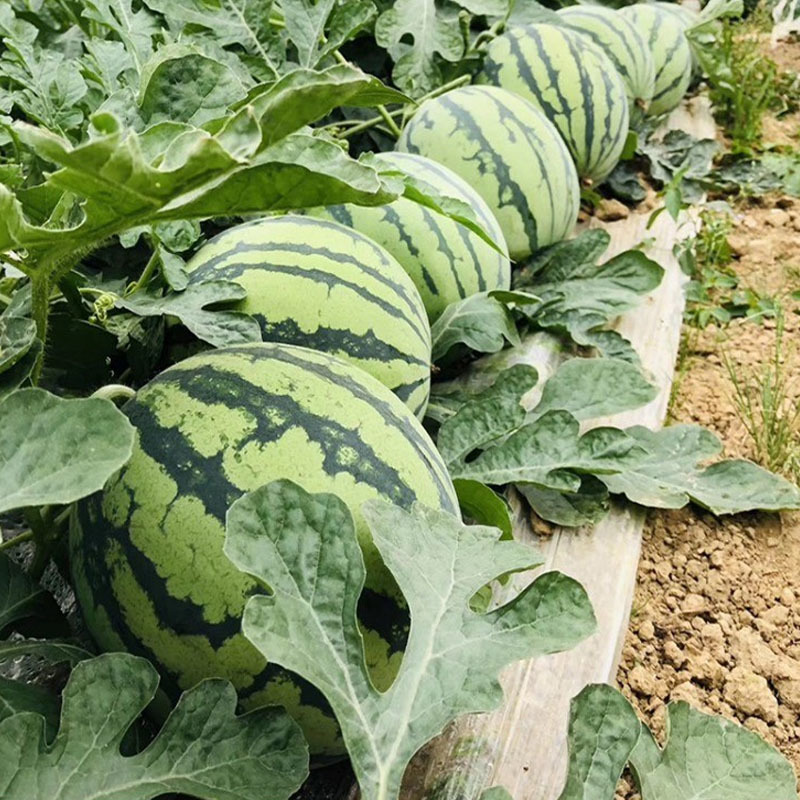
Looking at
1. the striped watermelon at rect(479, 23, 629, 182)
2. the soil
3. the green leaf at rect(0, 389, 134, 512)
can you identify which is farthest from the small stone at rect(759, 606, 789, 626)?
the striped watermelon at rect(479, 23, 629, 182)

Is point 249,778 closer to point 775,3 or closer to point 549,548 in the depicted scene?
point 549,548

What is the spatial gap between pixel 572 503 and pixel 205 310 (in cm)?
76

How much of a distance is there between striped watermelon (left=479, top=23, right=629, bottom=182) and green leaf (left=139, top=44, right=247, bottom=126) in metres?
1.59

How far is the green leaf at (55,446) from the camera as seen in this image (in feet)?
2.85

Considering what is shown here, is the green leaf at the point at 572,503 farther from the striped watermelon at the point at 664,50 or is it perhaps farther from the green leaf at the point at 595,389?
the striped watermelon at the point at 664,50

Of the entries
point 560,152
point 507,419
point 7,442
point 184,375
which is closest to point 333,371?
point 184,375

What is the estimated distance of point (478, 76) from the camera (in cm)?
273

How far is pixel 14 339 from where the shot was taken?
44.0 inches

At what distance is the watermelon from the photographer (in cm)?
191

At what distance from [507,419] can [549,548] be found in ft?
0.77

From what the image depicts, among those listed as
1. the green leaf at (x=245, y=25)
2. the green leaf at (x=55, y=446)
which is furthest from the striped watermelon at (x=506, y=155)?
the green leaf at (x=55, y=446)

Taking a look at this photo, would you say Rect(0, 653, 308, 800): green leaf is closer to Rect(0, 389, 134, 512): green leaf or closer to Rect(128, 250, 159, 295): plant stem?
Rect(0, 389, 134, 512): green leaf

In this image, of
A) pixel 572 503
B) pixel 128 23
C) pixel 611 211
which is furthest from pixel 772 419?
pixel 128 23

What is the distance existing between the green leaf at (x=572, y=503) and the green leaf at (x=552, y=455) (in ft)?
0.24
